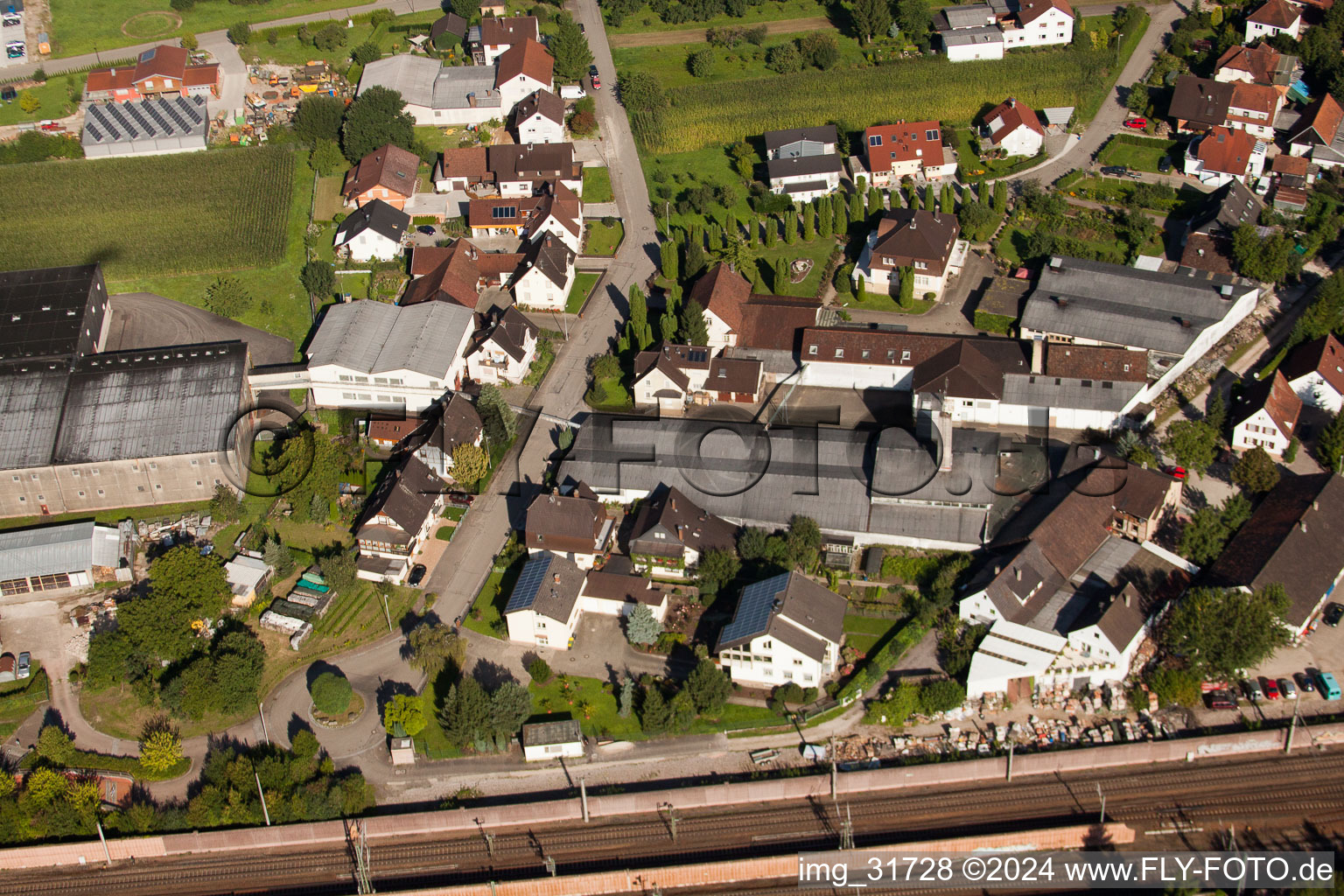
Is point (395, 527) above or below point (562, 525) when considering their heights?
below

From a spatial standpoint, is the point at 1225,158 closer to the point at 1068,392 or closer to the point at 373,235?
the point at 1068,392

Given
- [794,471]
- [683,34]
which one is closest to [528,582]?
[794,471]

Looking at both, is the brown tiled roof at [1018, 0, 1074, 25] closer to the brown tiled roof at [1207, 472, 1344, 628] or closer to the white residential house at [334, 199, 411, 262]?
the brown tiled roof at [1207, 472, 1344, 628]

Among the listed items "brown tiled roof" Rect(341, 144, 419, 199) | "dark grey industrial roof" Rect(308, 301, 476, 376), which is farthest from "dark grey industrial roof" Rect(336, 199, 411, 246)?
"dark grey industrial roof" Rect(308, 301, 476, 376)

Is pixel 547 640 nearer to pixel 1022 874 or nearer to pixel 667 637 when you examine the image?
pixel 667 637

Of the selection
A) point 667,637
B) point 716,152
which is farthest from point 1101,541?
point 716,152

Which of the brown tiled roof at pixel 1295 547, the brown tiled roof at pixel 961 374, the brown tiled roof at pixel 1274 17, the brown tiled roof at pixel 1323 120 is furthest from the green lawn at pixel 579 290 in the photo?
the brown tiled roof at pixel 1274 17
